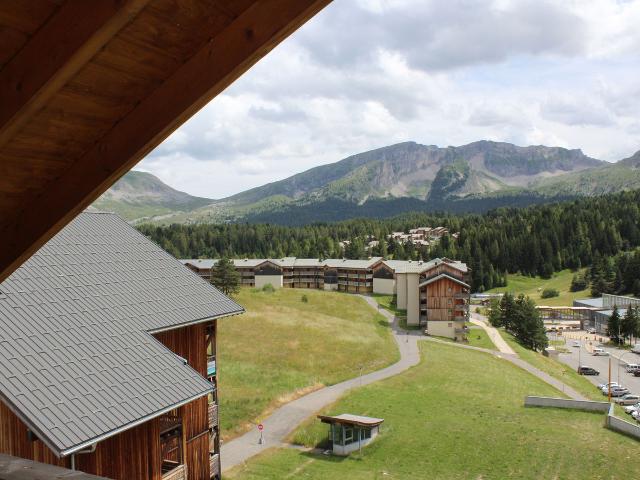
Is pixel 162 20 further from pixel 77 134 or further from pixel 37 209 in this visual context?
pixel 37 209

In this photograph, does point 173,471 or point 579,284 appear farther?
point 579,284

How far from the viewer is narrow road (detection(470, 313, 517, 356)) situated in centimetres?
7044

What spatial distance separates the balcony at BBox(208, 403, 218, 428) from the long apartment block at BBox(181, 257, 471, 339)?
53651mm

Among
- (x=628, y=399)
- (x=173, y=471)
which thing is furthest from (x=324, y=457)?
(x=628, y=399)

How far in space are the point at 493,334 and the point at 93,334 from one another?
2931 inches

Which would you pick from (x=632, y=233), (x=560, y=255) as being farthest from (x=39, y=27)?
(x=632, y=233)

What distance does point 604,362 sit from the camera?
81.2 metres

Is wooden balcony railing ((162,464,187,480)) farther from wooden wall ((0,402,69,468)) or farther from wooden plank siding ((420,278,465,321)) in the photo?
wooden plank siding ((420,278,465,321))

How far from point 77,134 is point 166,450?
1538 centimetres

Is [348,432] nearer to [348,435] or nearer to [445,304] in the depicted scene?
[348,435]

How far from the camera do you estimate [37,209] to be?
514cm

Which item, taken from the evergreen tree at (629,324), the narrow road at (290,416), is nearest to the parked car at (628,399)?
the narrow road at (290,416)

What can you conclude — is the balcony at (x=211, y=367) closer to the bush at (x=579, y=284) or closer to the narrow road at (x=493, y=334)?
the narrow road at (x=493, y=334)

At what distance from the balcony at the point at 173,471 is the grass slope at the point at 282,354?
17601mm
